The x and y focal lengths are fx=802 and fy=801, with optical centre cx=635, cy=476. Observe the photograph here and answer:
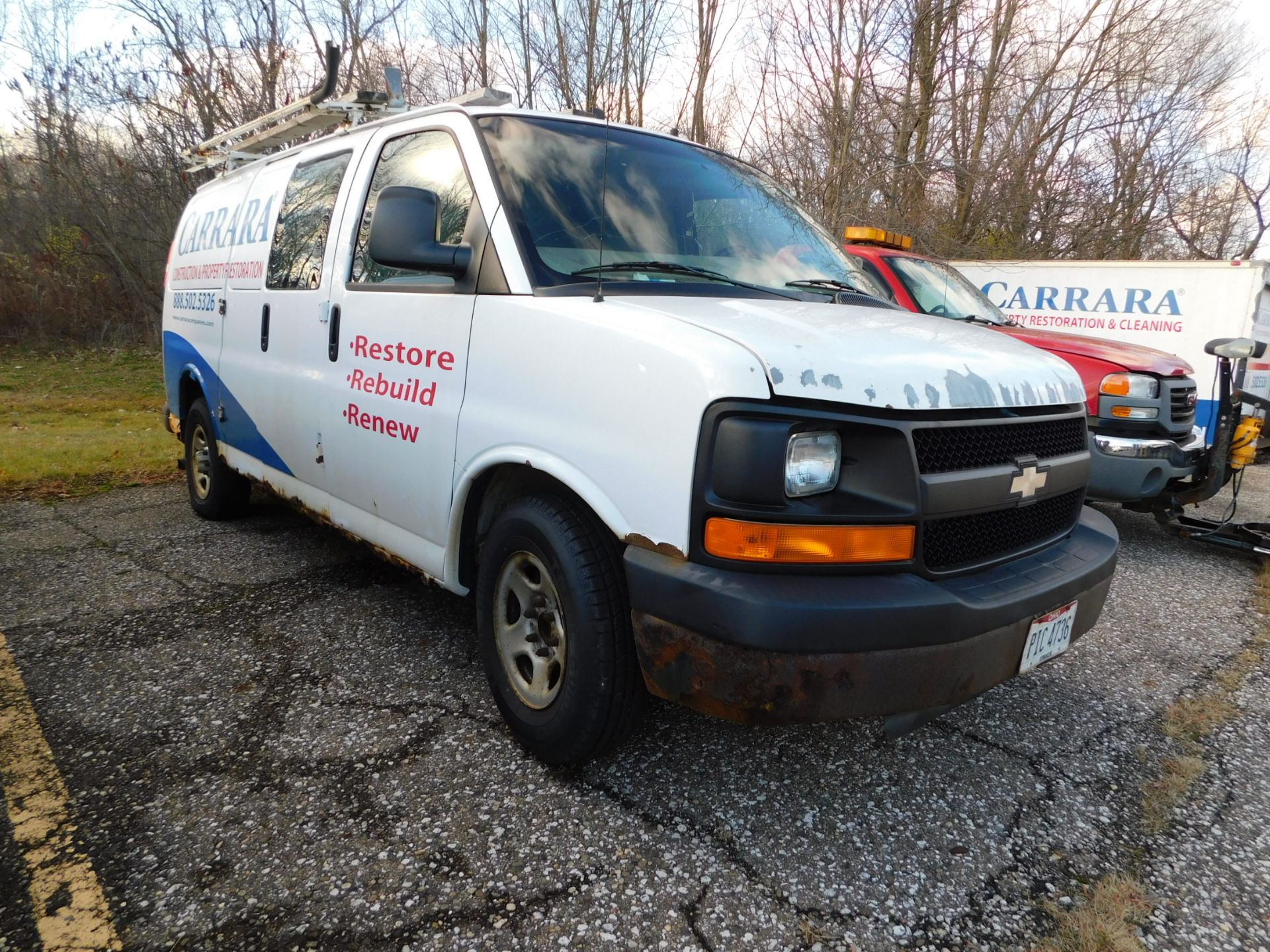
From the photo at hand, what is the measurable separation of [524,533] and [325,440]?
58.4 inches

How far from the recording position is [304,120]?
4.88 meters


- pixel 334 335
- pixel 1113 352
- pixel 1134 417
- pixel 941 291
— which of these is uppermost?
pixel 941 291

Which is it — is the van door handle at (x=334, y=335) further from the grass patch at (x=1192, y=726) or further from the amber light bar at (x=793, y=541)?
the grass patch at (x=1192, y=726)

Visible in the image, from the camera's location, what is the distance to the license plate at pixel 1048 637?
219 cm

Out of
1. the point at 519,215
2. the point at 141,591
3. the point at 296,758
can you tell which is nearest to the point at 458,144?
the point at 519,215

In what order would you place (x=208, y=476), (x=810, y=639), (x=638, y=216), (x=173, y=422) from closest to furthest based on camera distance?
(x=810, y=639) < (x=638, y=216) < (x=208, y=476) < (x=173, y=422)

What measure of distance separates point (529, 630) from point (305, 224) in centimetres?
236

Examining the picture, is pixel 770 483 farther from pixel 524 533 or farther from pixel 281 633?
pixel 281 633

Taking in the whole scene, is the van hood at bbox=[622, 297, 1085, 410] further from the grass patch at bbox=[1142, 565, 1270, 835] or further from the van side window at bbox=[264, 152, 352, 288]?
the van side window at bbox=[264, 152, 352, 288]

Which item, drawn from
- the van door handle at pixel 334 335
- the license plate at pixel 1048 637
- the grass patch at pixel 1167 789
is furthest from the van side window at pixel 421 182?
the grass patch at pixel 1167 789

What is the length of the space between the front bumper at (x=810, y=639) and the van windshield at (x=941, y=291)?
4.26 m

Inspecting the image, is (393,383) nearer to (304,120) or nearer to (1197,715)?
(304,120)

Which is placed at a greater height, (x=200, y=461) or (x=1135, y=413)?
(x=1135, y=413)

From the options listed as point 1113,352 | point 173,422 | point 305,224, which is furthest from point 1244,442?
point 173,422
